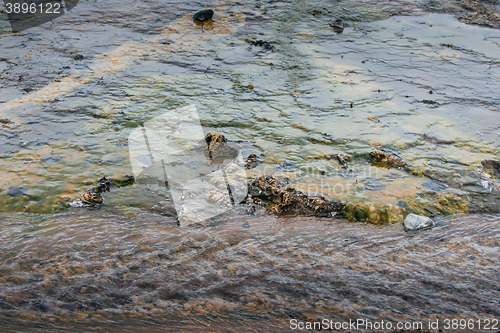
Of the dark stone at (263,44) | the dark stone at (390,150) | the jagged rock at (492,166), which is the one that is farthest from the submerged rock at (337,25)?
the jagged rock at (492,166)

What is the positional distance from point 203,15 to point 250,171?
170 inches

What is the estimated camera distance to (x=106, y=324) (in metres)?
1.96

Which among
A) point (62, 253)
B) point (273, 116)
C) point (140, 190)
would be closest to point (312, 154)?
point (273, 116)

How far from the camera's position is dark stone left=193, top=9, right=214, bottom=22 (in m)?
6.38

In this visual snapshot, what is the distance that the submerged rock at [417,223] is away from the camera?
2.73m

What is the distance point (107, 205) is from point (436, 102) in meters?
3.94

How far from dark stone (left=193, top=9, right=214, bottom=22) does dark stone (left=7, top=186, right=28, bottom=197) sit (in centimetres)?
458

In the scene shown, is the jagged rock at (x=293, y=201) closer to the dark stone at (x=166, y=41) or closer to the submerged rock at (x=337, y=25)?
the dark stone at (x=166, y=41)

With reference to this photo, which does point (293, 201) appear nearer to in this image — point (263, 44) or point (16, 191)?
point (16, 191)

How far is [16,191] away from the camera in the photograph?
2873 millimetres

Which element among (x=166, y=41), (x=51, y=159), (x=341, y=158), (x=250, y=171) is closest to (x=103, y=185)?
(x=51, y=159)

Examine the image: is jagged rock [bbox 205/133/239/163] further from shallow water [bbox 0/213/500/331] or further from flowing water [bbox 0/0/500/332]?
shallow water [bbox 0/213/500/331]

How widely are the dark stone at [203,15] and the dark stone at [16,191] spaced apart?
180 inches

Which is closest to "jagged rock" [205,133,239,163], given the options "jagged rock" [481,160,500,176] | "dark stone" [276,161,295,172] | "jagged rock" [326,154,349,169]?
"dark stone" [276,161,295,172]
